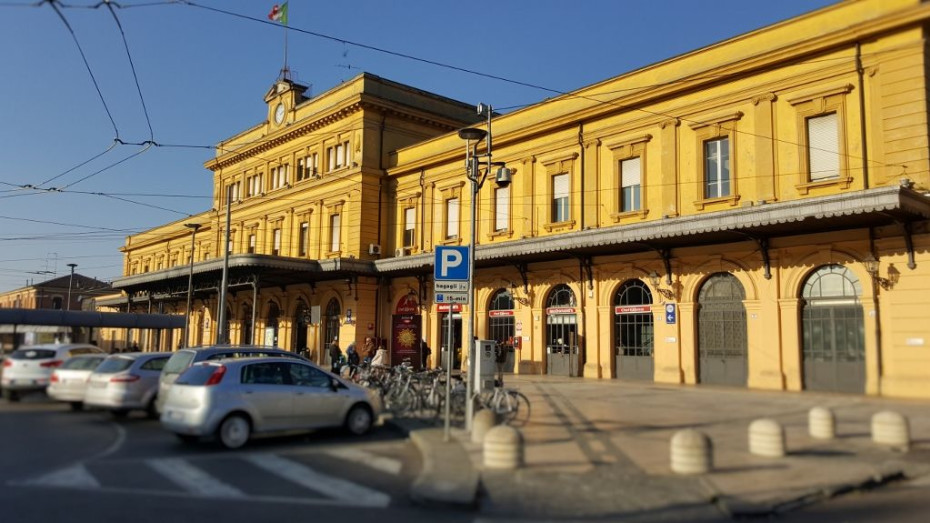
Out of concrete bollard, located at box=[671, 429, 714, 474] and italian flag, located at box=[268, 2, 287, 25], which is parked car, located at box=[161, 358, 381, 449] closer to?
concrete bollard, located at box=[671, 429, 714, 474]

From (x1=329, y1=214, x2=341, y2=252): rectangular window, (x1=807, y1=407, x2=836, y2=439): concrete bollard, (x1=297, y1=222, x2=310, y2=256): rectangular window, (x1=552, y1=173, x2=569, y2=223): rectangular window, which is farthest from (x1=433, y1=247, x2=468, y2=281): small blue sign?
(x1=297, y1=222, x2=310, y2=256): rectangular window

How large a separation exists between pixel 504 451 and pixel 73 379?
1188 cm

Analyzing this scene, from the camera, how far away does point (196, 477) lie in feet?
30.2

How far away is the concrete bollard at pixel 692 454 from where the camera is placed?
8.86 meters

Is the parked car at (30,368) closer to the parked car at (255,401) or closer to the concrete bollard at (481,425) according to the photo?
the parked car at (255,401)

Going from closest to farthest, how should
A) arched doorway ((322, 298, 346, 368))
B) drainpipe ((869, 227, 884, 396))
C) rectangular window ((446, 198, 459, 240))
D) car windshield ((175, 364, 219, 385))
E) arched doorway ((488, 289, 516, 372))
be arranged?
car windshield ((175, 364, 219, 385)), drainpipe ((869, 227, 884, 396)), arched doorway ((488, 289, 516, 372)), rectangular window ((446, 198, 459, 240)), arched doorway ((322, 298, 346, 368))

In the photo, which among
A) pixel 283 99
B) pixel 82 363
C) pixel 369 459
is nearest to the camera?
pixel 369 459

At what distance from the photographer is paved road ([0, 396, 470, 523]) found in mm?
7398

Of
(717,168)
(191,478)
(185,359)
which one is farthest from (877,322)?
(191,478)

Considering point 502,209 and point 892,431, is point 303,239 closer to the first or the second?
point 502,209

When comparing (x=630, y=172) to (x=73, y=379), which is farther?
(x=630, y=172)

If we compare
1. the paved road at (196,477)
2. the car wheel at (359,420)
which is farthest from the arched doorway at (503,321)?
the car wheel at (359,420)

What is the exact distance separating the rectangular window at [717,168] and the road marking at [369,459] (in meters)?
15.9

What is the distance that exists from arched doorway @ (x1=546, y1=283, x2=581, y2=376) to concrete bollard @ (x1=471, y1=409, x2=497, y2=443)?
597 inches
